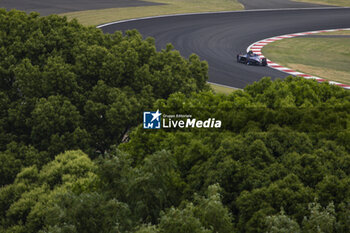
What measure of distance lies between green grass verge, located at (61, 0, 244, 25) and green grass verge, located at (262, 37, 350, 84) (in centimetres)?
1891

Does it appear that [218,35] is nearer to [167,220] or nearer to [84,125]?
[84,125]

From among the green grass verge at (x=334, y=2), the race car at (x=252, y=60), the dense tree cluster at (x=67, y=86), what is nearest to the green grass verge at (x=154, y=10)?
the green grass verge at (x=334, y=2)

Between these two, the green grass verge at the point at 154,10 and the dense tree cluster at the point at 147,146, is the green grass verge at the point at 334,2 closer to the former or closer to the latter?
the green grass verge at the point at 154,10

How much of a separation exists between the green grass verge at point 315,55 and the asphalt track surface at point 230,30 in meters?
3.21

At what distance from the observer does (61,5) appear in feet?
218

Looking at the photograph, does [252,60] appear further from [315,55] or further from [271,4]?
[271,4]

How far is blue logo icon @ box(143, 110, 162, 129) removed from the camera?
65.7ft

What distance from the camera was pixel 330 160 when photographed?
50.3 ft

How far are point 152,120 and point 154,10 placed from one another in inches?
1980

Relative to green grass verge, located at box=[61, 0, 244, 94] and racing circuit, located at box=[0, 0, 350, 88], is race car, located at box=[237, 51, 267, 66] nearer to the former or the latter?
racing circuit, located at box=[0, 0, 350, 88]

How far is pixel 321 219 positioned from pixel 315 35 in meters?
51.5

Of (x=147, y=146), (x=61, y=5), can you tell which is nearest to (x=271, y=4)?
(x=61, y=5)

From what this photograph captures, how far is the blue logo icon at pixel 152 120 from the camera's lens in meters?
20.0

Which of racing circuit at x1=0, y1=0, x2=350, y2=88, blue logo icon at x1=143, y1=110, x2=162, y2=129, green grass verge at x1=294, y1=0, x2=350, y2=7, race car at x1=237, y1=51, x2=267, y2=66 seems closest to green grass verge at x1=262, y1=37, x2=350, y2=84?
race car at x1=237, y1=51, x2=267, y2=66
